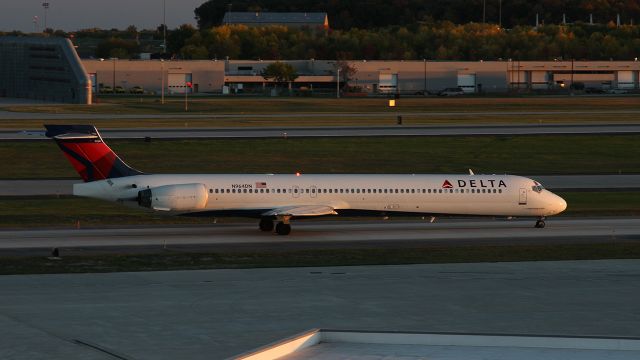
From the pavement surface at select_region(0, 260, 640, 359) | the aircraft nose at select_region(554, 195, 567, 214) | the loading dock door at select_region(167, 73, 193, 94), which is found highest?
the loading dock door at select_region(167, 73, 193, 94)

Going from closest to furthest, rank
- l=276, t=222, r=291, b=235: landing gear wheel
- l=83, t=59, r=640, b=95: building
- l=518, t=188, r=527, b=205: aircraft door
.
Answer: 1. l=276, t=222, r=291, b=235: landing gear wheel
2. l=518, t=188, r=527, b=205: aircraft door
3. l=83, t=59, r=640, b=95: building

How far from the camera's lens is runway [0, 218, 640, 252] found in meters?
44.3

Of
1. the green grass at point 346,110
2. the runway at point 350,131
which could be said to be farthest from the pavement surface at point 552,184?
the green grass at point 346,110

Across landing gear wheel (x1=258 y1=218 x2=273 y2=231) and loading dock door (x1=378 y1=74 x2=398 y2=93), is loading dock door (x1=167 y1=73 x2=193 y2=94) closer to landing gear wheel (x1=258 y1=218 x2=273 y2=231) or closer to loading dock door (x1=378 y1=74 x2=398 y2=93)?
loading dock door (x1=378 y1=74 x2=398 y2=93)

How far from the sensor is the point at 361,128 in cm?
9319

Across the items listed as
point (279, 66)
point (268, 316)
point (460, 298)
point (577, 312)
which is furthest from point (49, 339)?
point (279, 66)

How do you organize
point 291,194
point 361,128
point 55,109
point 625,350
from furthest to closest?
point 55,109 < point 361,128 < point 291,194 < point 625,350

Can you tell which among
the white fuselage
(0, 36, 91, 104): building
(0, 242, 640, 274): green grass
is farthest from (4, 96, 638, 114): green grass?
(0, 242, 640, 274): green grass

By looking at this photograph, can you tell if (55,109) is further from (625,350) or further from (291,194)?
(625,350)

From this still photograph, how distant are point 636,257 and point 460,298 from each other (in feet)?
36.0

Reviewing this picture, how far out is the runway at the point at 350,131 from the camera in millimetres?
84750

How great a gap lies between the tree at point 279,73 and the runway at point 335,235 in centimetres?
12306

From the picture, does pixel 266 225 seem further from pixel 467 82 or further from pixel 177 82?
pixel 467 82

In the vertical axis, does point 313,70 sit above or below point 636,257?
above
